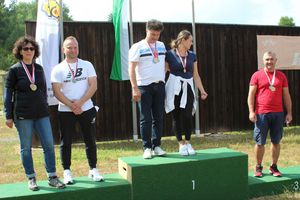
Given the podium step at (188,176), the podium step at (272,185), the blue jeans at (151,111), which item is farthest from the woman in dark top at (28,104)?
the podium step at (272,185)

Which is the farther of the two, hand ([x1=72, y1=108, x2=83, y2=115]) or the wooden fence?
the wooden fence

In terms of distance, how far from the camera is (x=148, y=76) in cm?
509

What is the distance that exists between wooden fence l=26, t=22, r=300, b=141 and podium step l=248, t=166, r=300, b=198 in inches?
194

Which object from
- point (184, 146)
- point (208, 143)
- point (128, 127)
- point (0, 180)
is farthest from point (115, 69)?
point (184, 146)

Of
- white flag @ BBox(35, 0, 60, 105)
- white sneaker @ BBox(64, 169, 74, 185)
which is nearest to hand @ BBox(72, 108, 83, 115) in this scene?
white sneaker @ BBox(64, 169, 74, 185)

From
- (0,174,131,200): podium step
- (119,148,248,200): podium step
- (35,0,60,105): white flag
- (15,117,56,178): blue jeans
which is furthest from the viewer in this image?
(35,0,60,105): white flag

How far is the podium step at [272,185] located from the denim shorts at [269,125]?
0.48 m

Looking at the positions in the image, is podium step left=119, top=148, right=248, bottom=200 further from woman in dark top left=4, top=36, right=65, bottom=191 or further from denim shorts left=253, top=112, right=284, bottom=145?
woman in dark top left=4, top=36, right=65, bottom=191

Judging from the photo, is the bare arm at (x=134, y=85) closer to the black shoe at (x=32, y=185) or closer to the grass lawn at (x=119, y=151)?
the black shoe at (x=32, y=185)

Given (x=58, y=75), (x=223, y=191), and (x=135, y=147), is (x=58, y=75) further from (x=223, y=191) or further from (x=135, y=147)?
(x=135, y=147)

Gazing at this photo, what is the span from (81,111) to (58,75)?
1.53 ft

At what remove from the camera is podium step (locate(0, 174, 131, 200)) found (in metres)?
4.27

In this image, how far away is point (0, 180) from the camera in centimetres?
635

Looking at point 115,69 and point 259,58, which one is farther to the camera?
point 259,58
